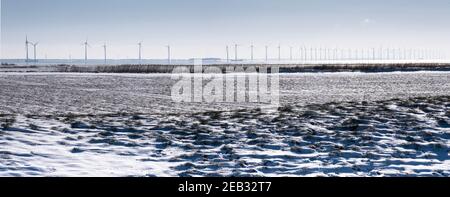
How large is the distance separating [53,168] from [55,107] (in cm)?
1339

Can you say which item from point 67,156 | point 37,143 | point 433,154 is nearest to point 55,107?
point 37,143

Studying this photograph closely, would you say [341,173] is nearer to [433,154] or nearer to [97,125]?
[433,154]

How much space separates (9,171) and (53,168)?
2.92 feet

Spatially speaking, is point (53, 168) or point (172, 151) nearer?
point (53, 168)

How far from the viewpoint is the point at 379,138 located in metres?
13.2

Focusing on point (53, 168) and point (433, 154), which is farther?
point (433, 154)

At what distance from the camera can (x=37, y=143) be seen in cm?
1242

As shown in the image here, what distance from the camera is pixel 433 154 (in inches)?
456

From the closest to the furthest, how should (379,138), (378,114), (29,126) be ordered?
(379,138) → (29,126) → (378,114)

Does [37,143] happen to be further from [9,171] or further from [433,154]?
[433,154]
